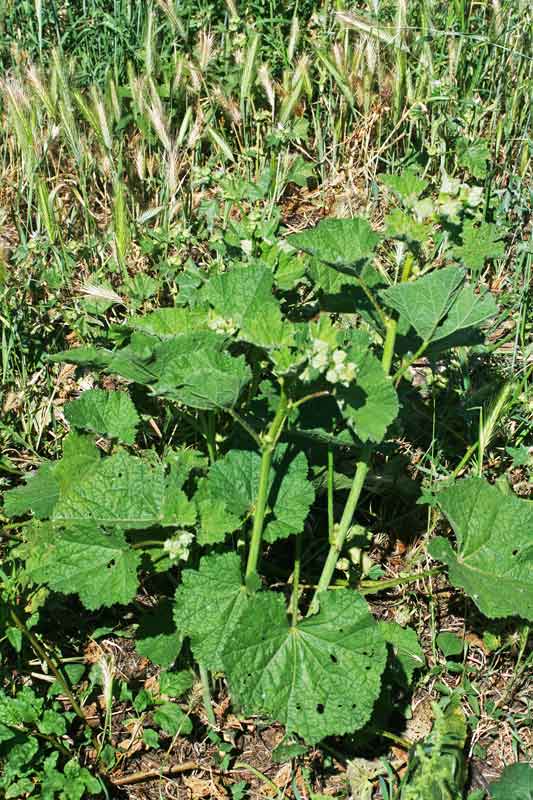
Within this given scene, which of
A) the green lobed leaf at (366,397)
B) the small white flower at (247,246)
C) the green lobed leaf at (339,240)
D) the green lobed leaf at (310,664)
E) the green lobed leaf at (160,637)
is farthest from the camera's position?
the small white flower at (247,246)

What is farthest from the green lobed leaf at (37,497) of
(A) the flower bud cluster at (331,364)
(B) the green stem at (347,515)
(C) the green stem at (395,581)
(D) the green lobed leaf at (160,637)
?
(A) the flower bud cluster at (331,364)

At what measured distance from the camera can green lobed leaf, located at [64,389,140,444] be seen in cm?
243

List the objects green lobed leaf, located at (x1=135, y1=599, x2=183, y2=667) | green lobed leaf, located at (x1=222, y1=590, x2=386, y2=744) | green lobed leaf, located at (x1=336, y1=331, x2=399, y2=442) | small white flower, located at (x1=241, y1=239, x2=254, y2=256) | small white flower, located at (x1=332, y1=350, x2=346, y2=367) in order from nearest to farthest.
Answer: small white flower, located at (x1=332, y1=350, x2=346, y2=367) → green lobed leaf, located at (x1=336, y1=331, x2=399, y2=442) → green lobed leaf, located at (x1=222, y1=590, x2=386, y2=744) → green lobed leaf, located at (x1=135, y1=599, x2=183, y2=667) → small white flower, located at (x1=241, y1=239, x2=254, y2=256)

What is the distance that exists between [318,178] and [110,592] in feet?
7.92

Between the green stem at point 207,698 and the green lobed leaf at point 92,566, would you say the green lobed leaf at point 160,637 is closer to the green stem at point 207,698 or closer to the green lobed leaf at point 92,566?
the green stem at point 207,698

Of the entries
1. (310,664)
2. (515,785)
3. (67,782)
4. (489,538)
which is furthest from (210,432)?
(515,785)

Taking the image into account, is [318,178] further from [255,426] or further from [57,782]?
[57,782]

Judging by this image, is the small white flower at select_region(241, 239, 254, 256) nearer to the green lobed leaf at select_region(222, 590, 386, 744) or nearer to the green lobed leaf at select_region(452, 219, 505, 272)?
the green lobed leaf at select_region(452, 219, 505, 272)

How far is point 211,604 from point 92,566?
0.28 meters

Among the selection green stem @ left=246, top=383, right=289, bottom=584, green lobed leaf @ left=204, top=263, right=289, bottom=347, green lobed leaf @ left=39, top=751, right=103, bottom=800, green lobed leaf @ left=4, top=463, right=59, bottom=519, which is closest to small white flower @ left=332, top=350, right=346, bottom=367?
green stem @ left=246, top=383, right=289, bottom=584

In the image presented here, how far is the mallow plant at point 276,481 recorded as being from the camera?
6.33 ft

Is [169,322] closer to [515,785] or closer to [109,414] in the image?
[109,414]

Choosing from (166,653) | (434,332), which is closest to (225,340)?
(434,332)

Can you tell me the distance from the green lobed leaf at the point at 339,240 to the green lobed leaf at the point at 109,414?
679 millimetres
